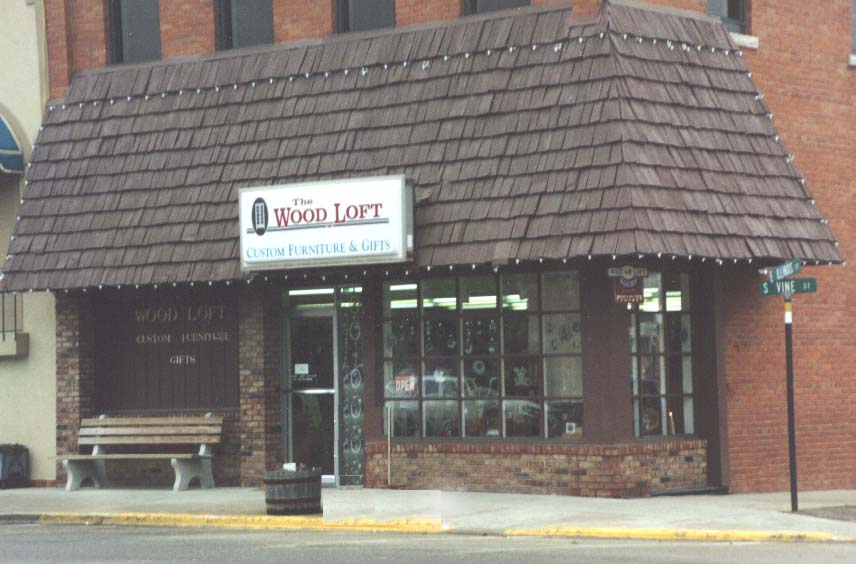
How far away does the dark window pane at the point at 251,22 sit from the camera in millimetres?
20422

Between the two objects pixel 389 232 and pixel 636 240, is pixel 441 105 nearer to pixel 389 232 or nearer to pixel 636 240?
pixel 389 232

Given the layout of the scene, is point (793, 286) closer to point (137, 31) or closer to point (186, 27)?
point (186, 27)

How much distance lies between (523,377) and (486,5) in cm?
452

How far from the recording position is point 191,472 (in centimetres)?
1995

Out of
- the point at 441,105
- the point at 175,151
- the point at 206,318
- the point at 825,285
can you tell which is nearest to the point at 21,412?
the point at 206,318

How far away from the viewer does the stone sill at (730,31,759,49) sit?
62.5 ft

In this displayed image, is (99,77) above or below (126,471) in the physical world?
above

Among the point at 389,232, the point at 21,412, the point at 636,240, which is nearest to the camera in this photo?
the point at 636,240

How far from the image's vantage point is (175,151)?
19891 mm

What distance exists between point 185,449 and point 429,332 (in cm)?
393

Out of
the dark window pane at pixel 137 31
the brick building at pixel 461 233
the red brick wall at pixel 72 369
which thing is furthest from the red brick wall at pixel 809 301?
the red brick wall at pixel 72 369

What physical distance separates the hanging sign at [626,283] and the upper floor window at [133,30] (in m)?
7.49

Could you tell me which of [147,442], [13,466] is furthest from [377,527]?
[13,466]

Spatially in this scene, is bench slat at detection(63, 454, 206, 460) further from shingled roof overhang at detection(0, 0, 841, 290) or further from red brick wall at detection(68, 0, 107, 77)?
red brick wall at detection(68, 0, 107, 77)
